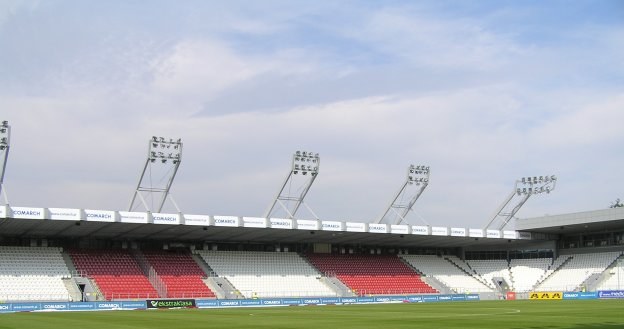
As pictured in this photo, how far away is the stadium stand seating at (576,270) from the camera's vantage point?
7812 centimetres

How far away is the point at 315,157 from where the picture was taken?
70125 mm

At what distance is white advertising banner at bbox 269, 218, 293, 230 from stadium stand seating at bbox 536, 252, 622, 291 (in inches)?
1235

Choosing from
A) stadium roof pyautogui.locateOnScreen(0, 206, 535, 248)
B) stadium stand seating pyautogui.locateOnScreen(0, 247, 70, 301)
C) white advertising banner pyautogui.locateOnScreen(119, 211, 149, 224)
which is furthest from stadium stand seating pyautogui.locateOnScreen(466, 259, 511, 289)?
stadium stand seating pyautogui.locateOnScreen(0, 247, 70, 301)

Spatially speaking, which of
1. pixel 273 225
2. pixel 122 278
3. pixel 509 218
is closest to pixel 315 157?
pixel 273 225

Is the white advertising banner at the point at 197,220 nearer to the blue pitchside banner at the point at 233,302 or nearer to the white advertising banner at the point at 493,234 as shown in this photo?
the blue pitchside banner at the point at 233,302

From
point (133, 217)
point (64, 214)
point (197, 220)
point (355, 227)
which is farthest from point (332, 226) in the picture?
point (64, 214)

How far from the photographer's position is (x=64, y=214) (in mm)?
55031

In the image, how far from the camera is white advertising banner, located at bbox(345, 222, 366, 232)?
227 ft

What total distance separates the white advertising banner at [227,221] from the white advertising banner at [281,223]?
11.6 ft

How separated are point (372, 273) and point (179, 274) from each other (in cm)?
2133

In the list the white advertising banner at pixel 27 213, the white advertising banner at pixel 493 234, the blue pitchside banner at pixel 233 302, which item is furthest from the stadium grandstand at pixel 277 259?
the blue pitchside banner at pixel 233 302

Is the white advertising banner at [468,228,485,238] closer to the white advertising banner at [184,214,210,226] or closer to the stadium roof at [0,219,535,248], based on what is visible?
the stadium roof at [0,219,535,248]

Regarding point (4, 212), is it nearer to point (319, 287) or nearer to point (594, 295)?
point (319, 287)

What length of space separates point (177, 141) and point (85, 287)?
549 inches
